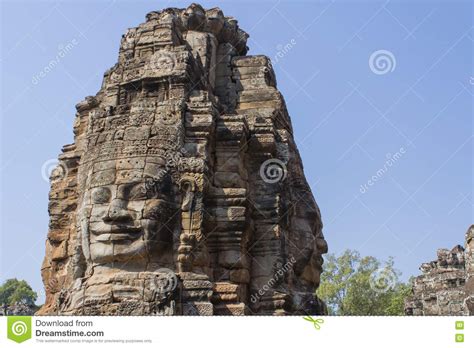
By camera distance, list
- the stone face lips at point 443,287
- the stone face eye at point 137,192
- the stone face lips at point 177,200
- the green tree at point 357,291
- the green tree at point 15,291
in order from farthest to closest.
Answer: the green tree at point 15,291
the green tree at point 357,291
the stone face lips at point 443,287
the stone face eye at point 137,192
the stone face lips at point 177,200

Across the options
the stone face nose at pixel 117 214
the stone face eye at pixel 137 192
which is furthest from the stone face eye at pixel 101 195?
the stone face eye at pixel 137 192

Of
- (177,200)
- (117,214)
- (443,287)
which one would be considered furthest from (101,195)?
(443,287)

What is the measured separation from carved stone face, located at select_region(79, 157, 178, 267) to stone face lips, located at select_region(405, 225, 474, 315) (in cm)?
832

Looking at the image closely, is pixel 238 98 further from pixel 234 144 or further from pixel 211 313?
pixel 211 313

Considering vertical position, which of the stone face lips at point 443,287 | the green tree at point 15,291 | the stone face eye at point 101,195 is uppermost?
the green tree at point 15,291

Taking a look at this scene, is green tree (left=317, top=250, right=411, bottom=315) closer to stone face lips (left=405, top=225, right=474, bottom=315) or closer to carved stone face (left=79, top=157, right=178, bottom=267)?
stone face lips (left=405, top=225, right=474, bottom=315)

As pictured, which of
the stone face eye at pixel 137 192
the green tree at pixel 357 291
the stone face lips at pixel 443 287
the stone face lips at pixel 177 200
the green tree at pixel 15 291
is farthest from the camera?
the green tree at pixel 15 291

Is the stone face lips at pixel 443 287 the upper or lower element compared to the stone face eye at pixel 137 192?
lower

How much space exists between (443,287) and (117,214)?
13297mm

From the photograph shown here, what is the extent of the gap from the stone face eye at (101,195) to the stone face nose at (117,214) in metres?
0.21

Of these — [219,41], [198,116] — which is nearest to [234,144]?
[198,116]

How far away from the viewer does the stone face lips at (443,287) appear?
18.2 m

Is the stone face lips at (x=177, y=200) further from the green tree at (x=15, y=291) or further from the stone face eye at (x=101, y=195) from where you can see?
the green tree at (x=15, y=291)

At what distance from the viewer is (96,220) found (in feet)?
36.4
